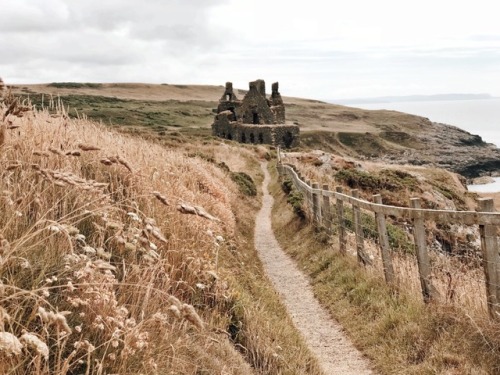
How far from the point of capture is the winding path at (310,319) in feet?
23.0

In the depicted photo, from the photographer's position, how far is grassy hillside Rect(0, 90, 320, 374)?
2924 mm

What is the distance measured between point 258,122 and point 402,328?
62.2 metres

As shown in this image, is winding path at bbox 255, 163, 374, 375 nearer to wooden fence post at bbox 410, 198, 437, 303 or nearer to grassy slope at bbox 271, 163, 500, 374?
grassy slope at bbox 271, 163, 500, 374

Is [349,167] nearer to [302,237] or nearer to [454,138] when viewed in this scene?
[302,237]

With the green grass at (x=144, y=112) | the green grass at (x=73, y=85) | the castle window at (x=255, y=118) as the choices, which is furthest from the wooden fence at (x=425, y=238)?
the green grass at (x=73, y=85)

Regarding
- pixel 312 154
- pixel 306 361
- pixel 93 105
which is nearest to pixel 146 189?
pixel 306 361

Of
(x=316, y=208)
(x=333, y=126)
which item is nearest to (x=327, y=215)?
(x=316, y=208)

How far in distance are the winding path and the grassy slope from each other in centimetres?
18

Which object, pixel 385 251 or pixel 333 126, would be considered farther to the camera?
pixel 333 126

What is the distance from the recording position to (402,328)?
7.11 metres

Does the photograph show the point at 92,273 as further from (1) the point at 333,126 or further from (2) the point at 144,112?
(1) the point at 333,126

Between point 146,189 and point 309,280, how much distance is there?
260 inches

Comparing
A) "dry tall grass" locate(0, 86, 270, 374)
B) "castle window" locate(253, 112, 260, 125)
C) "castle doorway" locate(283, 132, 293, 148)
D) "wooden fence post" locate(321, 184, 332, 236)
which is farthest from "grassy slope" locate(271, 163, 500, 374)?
"castle window" locate(253, 112, 260, 125)

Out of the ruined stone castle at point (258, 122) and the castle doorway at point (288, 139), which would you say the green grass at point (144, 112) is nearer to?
the ruined stone castle at point (258, 122)
